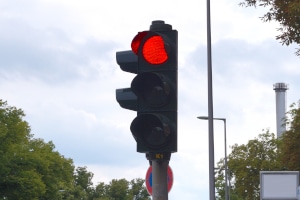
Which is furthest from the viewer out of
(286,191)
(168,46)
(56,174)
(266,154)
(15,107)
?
(56,174)

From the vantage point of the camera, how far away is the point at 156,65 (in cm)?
848

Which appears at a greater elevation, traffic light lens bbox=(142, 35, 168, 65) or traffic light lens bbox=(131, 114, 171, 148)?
traffic light lens bbox=(142, 35, 168, 65)

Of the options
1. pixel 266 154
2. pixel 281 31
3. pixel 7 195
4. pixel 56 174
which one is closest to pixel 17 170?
pixel 7 195

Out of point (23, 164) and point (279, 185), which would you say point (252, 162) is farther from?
point (279, 185)

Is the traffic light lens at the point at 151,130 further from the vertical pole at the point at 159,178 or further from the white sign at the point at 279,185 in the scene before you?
the white sign at the point at 279,185

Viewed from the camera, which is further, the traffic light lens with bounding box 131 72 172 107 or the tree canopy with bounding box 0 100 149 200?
the tree canopy with bounding box 0 100 149 200

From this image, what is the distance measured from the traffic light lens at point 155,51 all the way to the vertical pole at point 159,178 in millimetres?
898

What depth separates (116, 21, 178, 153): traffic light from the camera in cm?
841

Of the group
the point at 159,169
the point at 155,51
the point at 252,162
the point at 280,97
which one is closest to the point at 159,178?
the point at 159,169

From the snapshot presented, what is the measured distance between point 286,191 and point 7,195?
201 feet

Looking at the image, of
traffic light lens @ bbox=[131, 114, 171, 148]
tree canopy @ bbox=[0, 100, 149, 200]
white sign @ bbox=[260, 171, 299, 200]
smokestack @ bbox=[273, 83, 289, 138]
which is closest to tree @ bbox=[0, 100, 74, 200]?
tree canopy @ bbox=[0, 100, 149, 200]

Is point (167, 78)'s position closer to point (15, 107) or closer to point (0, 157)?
point (0, 157)

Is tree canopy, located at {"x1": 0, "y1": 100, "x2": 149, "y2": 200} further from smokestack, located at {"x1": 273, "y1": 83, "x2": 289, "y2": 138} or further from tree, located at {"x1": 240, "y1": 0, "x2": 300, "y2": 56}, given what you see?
tree, located at {"x1": 240, "y1": 0, "x2": 300, "y2": 56}

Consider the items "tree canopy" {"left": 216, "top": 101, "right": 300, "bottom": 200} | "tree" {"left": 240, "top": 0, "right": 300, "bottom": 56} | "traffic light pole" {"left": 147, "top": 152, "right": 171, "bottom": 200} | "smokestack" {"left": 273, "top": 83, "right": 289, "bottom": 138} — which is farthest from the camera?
"smokestack" {"left": 273, "top": 83, "right": 289, "bottom": 138}
